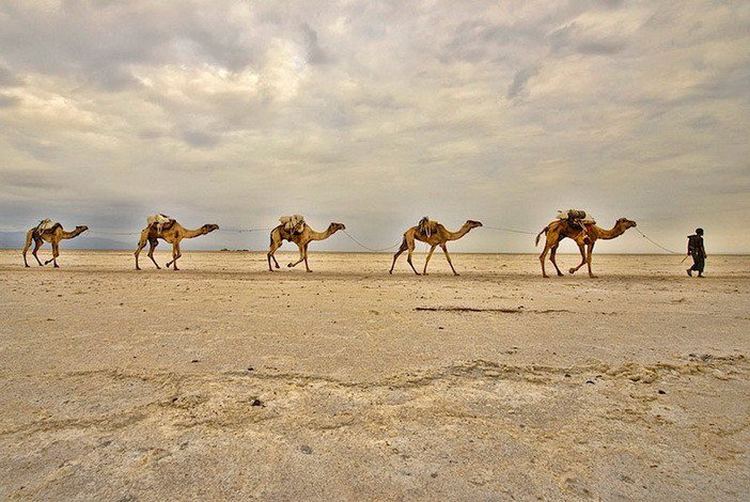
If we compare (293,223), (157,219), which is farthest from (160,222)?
(293,223)

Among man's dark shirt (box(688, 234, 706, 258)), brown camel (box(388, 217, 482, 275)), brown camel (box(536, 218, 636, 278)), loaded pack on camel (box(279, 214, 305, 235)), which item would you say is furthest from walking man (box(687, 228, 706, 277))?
loaded pack on camel (box(279, 214, 305, 235))

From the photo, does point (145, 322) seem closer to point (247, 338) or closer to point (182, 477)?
point (247, 338)

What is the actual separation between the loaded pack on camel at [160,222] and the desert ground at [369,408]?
50.7 feet

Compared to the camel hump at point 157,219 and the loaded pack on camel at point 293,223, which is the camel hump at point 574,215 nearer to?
the loaded pack on camel at point 293,223

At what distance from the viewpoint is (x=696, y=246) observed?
1903cm

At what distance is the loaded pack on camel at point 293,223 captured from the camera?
21172mm

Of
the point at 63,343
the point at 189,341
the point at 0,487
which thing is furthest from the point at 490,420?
the point at 63,343

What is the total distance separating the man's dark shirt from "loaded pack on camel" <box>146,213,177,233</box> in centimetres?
2576

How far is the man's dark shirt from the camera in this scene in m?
18.8

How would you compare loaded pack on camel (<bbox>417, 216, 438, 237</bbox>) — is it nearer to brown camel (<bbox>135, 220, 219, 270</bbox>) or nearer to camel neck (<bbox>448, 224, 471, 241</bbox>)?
camel neck (<bbox>448, 224, 471, 241</bbox>)

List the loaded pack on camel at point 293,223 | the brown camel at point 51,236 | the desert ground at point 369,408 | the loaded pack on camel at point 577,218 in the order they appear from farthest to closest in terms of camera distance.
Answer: the brown camel at point 51,236 → the loaded pack on camel at point 293,223 → the loaded pack on camel at point 577,218 → the desert ground at point 369,408

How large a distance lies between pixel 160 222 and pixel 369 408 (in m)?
21.4

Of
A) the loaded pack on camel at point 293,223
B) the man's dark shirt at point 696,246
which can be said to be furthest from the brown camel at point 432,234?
the man's dark shirt at point 696,246

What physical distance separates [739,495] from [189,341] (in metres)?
5.55
